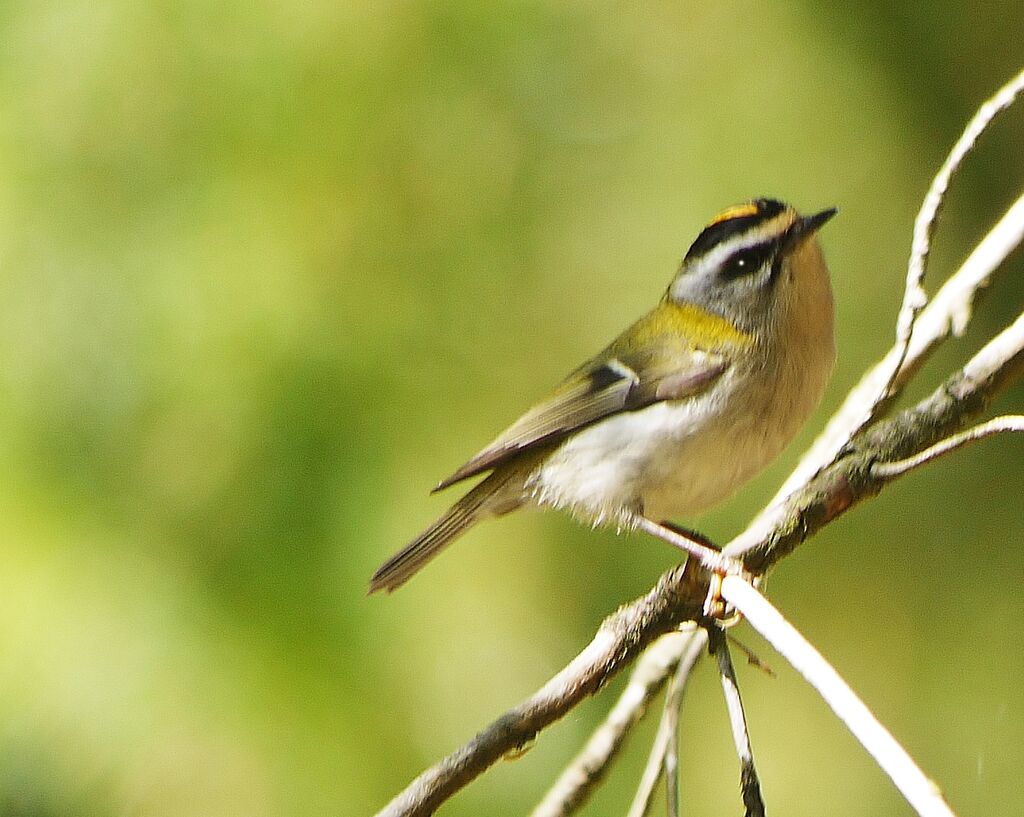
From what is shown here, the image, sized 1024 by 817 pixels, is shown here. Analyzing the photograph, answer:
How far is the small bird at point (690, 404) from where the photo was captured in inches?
45.5

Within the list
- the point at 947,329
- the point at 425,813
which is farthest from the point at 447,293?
the point at 425,813

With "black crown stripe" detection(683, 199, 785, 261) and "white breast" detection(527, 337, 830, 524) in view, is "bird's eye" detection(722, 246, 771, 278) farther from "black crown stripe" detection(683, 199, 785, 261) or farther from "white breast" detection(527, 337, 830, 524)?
"white breast" detection(527, 337, 830, 524)

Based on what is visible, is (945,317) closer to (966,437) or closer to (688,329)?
(688,329)

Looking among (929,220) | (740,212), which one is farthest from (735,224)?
(929,220)

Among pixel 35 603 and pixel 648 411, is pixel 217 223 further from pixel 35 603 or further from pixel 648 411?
pixel 648 411

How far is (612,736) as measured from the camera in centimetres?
123

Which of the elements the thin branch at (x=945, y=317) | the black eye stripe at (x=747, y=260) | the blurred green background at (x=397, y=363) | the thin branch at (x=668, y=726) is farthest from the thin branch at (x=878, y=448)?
the blurred green background at (x=397, y=363)

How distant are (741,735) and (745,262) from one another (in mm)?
609

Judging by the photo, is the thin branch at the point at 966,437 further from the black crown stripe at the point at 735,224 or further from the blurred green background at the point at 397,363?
the blurred green background at the point at 397,363

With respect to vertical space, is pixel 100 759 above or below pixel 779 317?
above

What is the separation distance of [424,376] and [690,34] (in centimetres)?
68

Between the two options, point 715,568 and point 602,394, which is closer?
point 715,568

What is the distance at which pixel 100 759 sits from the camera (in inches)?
61.6

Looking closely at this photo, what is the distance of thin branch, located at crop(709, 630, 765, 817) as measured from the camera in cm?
77
